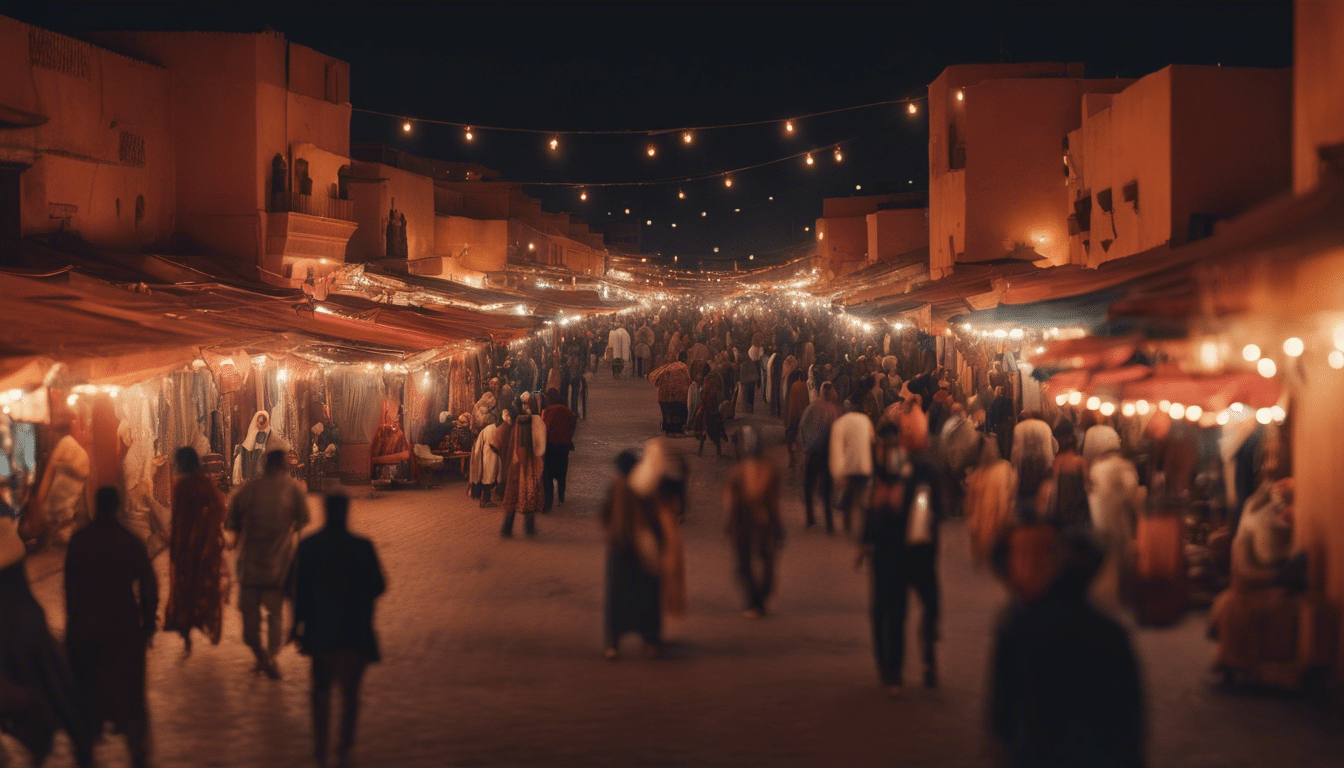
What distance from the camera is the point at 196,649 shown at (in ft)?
28.8

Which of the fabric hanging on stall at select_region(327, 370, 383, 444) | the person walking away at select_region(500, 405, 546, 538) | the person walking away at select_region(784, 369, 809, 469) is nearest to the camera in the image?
the person walking away at select_region(500, 405, 546, 538)

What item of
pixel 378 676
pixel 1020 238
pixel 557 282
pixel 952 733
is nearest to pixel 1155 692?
pixel 952 733

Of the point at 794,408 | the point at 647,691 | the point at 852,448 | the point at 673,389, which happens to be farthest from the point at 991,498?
the point at 673,389

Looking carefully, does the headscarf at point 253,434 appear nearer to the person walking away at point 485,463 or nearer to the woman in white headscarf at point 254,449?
the woman in white headscarf at point 254,449

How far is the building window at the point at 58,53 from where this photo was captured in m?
16.1

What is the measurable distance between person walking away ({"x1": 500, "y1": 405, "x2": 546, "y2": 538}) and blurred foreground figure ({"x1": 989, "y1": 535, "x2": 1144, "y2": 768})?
9.22 m

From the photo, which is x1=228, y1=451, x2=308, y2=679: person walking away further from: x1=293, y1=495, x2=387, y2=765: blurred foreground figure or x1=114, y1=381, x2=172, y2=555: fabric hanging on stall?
x1=114, y1=381, x2=172, y2=555: fabric hanging on stall

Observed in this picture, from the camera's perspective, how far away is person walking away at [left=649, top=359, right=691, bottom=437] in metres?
21.6

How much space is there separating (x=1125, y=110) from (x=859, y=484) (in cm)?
662

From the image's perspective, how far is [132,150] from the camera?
18516 millimetres

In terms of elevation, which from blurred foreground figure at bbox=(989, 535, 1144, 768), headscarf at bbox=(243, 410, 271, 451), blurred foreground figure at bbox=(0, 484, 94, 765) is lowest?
blurred foreground figure at bbox=(0, 484, 94, 765)

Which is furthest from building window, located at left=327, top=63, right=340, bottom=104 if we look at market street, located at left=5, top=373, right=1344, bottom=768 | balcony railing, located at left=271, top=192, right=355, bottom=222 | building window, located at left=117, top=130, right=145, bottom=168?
market street, located at left=5, top=373, right=1344, bottom=768

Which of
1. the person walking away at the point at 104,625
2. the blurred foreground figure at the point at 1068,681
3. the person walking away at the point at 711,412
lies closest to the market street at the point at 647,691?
the person walking away at the point at 104,625

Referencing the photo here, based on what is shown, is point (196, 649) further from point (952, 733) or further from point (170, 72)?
point (170, 72)
